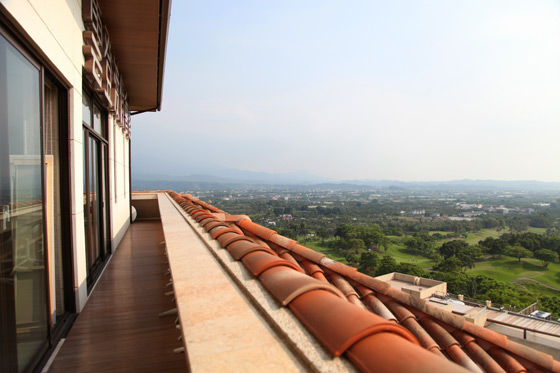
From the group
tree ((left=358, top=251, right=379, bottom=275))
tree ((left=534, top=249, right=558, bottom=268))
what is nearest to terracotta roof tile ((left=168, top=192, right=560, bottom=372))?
tree ((left=358, top=251, right=379, bottom=275))

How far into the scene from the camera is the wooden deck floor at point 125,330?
2.63m

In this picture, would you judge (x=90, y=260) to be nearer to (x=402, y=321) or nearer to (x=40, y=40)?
(x=40, y=40)

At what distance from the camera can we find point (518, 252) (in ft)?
174

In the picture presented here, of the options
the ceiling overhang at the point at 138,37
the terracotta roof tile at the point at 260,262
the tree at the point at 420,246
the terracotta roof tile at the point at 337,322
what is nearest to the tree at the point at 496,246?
the tree at the point at 420,246

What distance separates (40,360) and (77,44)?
320 centimetres

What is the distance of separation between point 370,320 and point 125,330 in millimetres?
2998

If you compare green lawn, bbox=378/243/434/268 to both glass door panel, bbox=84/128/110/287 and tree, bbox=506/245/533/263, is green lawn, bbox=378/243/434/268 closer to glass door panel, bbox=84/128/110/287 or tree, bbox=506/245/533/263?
tree, bbox=506/245/533/263

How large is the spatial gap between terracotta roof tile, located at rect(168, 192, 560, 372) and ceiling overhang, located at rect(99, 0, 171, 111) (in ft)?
11.0

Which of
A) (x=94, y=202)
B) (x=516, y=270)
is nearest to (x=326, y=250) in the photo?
(x=516, y=270)

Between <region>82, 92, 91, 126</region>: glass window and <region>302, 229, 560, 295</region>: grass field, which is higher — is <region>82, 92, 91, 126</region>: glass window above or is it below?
above

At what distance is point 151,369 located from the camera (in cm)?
253

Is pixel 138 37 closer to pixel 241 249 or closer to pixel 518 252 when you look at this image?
pixel 241 249

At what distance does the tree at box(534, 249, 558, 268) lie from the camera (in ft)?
172

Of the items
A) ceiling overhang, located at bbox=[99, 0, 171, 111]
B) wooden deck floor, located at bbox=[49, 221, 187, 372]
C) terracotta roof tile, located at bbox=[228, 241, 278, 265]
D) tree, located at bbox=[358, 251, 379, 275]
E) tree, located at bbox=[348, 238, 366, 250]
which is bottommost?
tree, located at bbox=[358, 251, 379, 275]
